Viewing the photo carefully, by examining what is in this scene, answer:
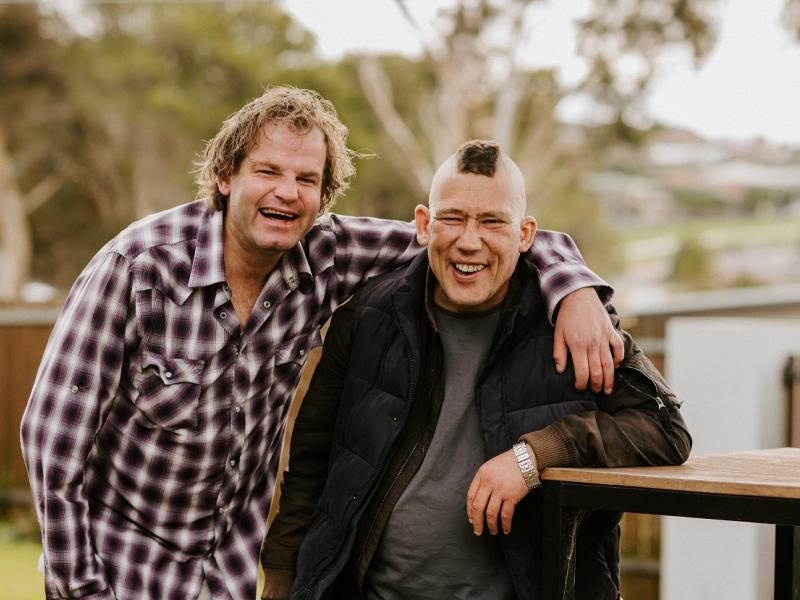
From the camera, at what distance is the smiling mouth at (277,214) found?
9.67 feet

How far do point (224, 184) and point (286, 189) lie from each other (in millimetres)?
264

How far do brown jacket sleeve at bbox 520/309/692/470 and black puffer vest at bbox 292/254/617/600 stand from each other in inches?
3.7

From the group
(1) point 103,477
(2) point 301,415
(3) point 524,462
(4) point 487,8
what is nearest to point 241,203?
(2) point 301,415

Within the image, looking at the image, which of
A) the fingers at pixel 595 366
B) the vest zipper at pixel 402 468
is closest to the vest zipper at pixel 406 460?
the vest zipper at pixel 402 468

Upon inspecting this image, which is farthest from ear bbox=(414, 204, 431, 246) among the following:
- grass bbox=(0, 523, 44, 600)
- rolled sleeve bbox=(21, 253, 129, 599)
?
grass bbox=(0, 523, 44, 600)

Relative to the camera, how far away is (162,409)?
2.90 meters

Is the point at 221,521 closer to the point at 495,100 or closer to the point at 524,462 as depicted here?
the point at 524,462

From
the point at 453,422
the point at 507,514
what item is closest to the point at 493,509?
the point at 507,514

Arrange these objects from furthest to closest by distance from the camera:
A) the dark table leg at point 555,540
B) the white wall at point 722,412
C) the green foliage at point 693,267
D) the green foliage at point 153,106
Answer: the green foliage at point 693,267 → the green foliage at point 153,106 → the white wall at point 722,412 → the dark table leg at point 555,540

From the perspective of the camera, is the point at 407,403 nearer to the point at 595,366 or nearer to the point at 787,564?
the point at 595,366

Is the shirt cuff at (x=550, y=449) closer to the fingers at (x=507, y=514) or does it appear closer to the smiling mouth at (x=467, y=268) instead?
the fingers at (x=507, y=514)

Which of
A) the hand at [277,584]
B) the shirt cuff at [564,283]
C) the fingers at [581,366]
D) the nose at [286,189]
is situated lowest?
the hand at [277,584]

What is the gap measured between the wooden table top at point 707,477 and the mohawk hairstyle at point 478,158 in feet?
2.71

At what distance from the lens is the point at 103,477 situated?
118 inches
